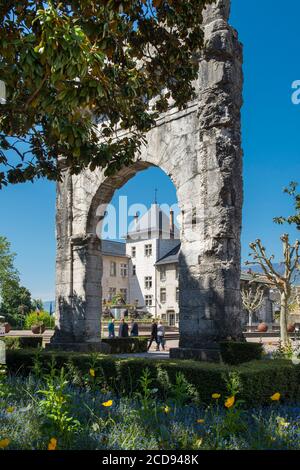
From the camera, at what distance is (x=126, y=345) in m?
15.5

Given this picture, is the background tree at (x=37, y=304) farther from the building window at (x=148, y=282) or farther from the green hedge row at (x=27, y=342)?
the green hedge row at (x=27, y=342)

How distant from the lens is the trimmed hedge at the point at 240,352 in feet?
29.3

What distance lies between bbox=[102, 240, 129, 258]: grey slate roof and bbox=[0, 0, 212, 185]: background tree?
170ft

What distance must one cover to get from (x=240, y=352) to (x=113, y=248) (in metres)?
54.5

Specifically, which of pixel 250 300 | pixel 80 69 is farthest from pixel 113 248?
pixel 80 69

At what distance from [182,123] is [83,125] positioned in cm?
502

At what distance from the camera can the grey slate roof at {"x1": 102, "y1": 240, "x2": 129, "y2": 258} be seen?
6156 cm

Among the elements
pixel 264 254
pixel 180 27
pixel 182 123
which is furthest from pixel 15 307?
pixel 180 27

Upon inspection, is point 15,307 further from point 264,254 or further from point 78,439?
point 78,439

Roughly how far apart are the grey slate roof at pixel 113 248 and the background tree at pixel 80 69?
51887mm

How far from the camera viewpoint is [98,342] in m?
13.7

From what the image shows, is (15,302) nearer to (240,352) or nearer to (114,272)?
(114,272)

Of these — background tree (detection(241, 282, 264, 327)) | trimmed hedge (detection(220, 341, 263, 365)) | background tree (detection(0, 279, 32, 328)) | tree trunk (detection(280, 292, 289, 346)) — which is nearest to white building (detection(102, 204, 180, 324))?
background tree (detection(241, 282, 264, 327))

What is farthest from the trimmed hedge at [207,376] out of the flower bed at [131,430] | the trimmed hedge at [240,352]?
the flower bed at [131,430]
